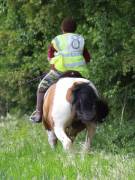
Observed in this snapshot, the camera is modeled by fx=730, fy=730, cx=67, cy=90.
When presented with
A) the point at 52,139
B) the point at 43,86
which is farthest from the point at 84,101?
the point at 52,139

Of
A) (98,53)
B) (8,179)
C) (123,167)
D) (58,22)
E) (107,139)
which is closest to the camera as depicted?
(8,179)

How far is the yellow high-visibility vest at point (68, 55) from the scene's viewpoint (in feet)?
38.8

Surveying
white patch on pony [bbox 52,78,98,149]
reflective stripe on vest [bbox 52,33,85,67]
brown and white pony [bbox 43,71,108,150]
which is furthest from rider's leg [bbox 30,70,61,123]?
white patch on pony [bbox 52,78,98,149]

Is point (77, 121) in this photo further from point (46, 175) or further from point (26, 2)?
point (26, 2)

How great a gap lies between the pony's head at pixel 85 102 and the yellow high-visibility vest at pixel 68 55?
0.92m

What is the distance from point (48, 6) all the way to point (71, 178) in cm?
1102

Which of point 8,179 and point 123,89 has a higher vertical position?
point 8,179

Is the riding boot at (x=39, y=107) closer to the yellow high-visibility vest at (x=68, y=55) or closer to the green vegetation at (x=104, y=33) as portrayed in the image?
the yellow high-visibility vest at (x=68, y=55)

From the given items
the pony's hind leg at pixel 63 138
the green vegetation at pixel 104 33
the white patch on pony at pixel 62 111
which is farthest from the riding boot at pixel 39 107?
the green vegetation at pixel 104 33

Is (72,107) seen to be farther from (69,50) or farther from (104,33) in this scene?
(104,33)

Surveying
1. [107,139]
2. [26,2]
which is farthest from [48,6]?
[107,139]

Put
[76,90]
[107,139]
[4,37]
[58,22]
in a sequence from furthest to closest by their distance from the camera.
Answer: [4,37] → [58,22] → [107,139] → [76,90]

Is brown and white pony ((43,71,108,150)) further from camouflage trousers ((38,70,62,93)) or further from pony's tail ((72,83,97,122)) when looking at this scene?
camouflage trousers ((38,70,62,93))

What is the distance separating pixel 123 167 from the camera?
25.0ft
